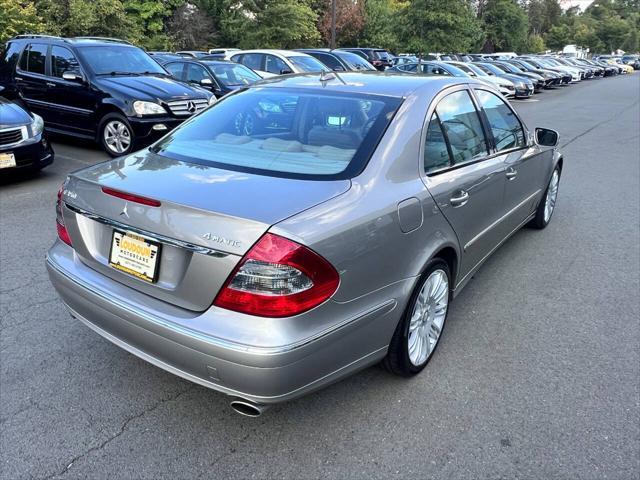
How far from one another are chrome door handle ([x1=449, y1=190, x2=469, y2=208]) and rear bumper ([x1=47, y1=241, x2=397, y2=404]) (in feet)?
2.73

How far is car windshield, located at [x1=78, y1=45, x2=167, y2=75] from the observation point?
834 cm

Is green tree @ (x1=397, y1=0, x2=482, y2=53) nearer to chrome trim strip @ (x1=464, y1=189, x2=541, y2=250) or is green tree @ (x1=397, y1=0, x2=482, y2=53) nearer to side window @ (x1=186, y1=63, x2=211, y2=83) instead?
side window @ (x1=186, y1=63, x2=211, y2=83)

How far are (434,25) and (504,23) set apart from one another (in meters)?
32.4

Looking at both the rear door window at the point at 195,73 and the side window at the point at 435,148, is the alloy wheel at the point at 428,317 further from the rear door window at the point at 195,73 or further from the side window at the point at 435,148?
the rear door window at the point at 195,73

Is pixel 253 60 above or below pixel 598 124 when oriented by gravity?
above

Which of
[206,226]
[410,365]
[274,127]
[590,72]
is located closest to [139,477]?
[206,226]

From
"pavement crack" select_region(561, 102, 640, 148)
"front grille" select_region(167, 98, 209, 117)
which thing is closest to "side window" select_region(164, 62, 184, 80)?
"front grille" select_region(167, 98, 209, 117)

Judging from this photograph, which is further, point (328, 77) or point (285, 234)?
point (328, 77)

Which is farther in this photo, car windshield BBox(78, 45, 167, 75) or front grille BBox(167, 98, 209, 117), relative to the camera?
car windshield BBox(78, 45, 167, 75)

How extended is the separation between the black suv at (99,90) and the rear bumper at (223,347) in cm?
563

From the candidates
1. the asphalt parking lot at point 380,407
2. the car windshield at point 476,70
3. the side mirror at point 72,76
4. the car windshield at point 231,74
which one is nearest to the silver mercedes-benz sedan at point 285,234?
the asphalt parking lot at point 380,407

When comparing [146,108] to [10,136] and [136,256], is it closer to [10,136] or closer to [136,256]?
[10,136]

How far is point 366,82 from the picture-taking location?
128 inches

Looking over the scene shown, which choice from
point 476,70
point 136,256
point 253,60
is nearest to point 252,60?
point 253,60
